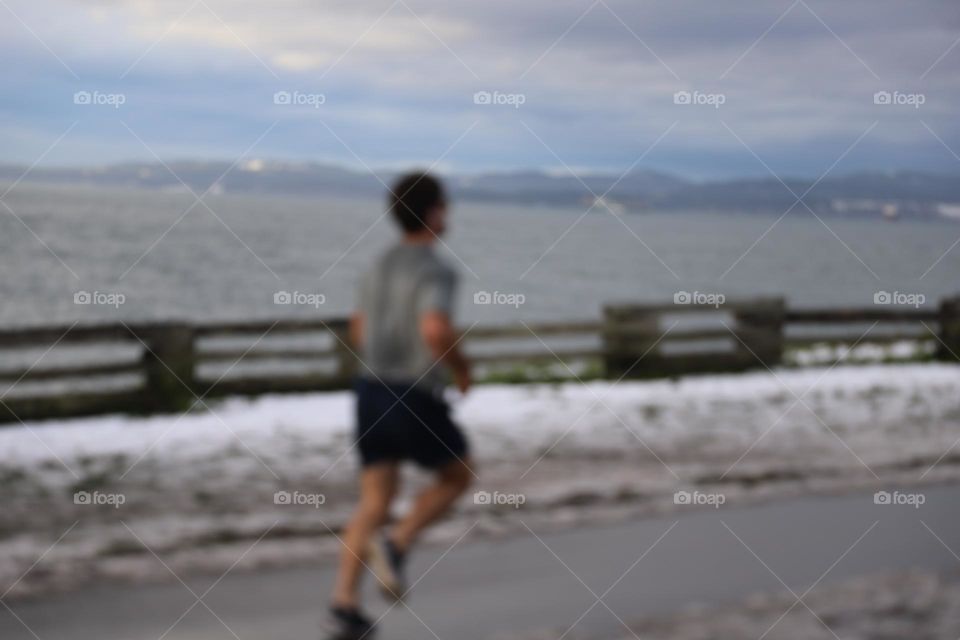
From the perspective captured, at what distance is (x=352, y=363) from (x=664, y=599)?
274 inches

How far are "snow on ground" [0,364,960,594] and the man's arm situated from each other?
1834 mm

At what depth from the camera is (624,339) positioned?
13.6 metres

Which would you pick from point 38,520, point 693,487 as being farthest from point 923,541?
point 38,520

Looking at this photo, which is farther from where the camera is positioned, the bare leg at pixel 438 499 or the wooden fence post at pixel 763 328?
the wooden fence post at pixel 763 328

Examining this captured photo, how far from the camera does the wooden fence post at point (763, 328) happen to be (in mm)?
14445

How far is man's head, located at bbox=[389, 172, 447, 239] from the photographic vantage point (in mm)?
4918

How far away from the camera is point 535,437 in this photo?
9.81 meters
